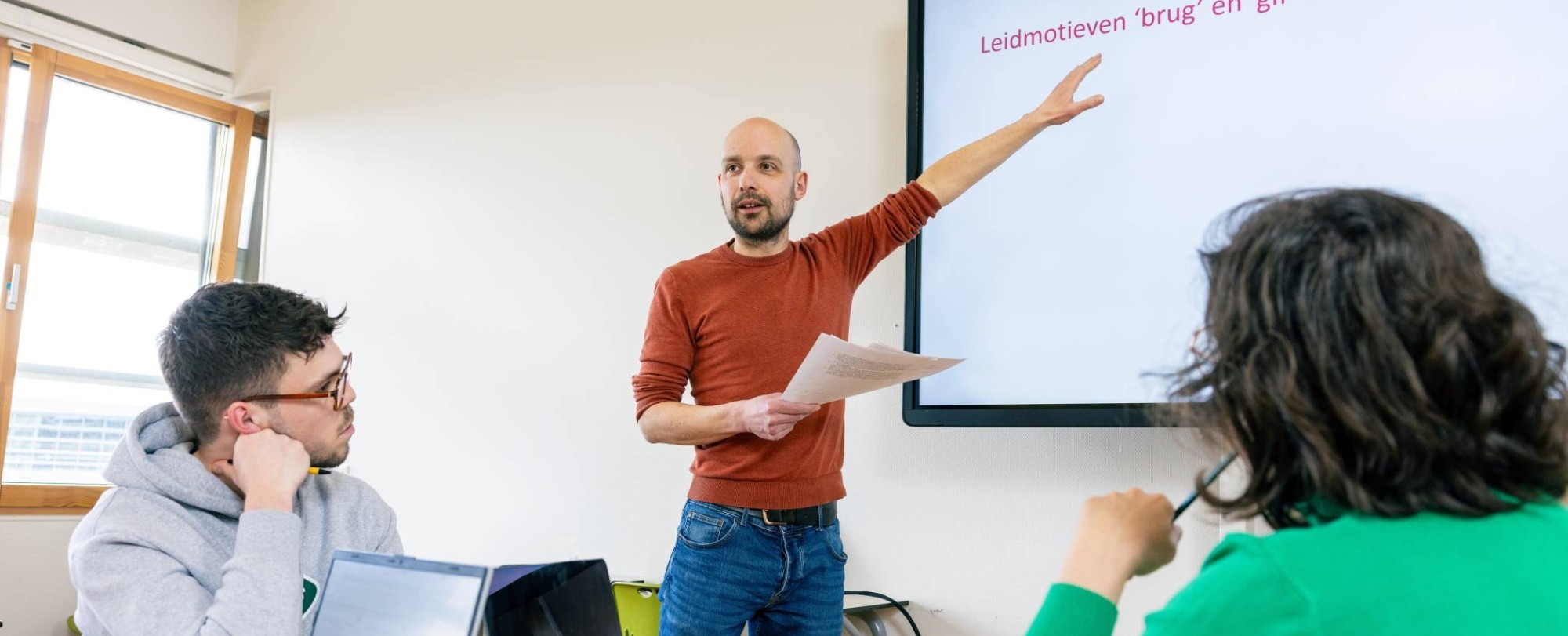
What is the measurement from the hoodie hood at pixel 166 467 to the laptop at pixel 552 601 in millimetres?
525

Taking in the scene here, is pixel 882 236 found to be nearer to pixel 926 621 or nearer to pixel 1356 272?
pixel 926 621

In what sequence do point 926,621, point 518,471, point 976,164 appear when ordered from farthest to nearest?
1. point 518,471
2. point 926,621
3. point 976,164

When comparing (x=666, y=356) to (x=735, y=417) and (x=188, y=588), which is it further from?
(x=188, y=588)

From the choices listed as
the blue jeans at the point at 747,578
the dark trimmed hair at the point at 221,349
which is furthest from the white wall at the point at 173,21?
the blue jeans at the point at 747,578

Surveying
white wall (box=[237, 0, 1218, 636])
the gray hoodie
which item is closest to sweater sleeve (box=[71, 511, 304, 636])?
the gray hoodie

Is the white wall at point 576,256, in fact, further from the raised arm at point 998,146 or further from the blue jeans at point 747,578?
the blue jeans at point 747,578

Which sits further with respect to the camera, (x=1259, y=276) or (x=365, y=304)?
(x=365, y=304)

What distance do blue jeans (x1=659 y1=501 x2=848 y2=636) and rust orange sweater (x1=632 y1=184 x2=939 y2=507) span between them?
0.16 ft

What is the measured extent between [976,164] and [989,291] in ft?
1.14

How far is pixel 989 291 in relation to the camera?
2.38 metres

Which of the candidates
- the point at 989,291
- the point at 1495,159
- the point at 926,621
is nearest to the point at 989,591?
the point at 926,621

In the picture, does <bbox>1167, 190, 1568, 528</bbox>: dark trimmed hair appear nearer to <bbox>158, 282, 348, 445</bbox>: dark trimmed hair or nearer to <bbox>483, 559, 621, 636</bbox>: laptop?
<bbox>483, 559, 621, 636</bbox>: laptop

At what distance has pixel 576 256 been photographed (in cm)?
325

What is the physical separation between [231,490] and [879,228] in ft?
4.07
